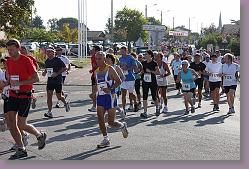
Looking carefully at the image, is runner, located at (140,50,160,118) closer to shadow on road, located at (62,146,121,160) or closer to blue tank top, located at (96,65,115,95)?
blue tank top, located at (96,65,115,95)

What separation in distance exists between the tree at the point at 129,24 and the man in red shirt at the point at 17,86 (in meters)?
70.5

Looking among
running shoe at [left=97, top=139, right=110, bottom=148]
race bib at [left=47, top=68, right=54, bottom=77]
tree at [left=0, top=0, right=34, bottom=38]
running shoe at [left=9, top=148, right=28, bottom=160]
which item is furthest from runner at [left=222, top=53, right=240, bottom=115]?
tree at [left=0, top=0, right=34, bottom=38]

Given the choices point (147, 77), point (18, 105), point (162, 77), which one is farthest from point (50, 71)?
point (18, 105)

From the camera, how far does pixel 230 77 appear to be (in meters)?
14.2

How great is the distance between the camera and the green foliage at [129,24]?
78812 mm

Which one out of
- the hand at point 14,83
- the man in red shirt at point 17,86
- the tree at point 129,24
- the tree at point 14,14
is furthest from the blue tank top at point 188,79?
the tree at point 129,24

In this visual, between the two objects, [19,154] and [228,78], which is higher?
[228,78]

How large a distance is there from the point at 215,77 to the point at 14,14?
14183 millimetres

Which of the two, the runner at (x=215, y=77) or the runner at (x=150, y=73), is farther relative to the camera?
the runner at (x=215, y=77)

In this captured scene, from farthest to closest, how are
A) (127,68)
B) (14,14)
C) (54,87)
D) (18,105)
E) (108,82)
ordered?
(14,14) < (127,68) < (54,87) < (108,82) < (18,105)

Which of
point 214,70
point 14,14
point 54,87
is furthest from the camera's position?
point 14,14

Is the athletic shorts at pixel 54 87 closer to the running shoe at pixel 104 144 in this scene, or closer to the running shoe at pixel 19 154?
the running shoe at pixel 104 144

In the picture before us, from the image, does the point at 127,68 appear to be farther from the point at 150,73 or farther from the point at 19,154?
the point at 19,154

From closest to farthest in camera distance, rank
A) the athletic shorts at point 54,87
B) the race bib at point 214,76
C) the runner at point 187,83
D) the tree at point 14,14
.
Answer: the athletic shorts at point 54,87 → the runner at point 187,83 → the race bib at point 214,76 → the tree at point 14,14
